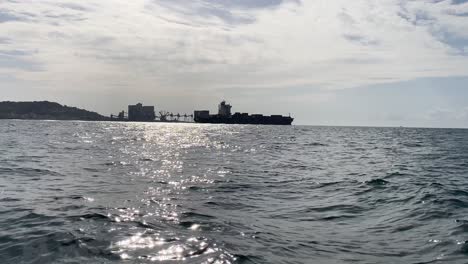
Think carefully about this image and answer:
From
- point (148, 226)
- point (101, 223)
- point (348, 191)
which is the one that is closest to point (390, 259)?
point (148, 226)

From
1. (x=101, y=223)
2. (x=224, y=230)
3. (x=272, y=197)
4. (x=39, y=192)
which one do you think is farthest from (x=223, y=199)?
(x=39, y=192)

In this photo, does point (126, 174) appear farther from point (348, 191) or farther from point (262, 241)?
point (262, 241)

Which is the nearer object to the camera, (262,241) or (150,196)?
(262,241)

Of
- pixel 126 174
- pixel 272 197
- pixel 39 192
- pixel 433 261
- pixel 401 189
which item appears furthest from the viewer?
pixel 126 174

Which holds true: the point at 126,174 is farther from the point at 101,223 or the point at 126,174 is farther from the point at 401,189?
the point at 401,189

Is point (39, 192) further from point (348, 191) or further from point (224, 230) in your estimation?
point (348, 191)

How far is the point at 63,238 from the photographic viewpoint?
32.7 ft

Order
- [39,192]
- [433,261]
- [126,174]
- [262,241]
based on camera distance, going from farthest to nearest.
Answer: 1. [126,174]
2. [39,192]
3. [262,241]
4. [433,261]

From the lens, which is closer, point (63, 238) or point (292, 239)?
point (63, 238)

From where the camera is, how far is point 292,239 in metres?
11.0

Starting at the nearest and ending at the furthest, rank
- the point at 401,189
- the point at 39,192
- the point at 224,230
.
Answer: the point at 224,230
the point at 39,192
the point at 401,189

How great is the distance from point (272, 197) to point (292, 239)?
6.63 metres

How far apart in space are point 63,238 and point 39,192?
747 cm

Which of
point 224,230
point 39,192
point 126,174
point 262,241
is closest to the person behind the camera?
point 262,241
